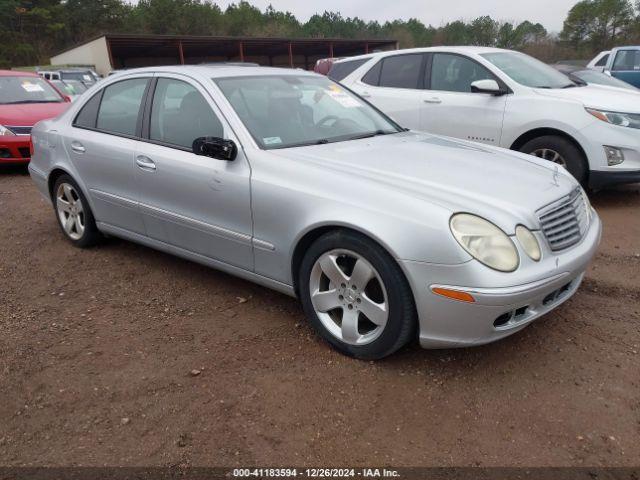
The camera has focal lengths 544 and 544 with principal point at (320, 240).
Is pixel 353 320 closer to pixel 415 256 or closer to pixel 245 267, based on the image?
pixel 415 256

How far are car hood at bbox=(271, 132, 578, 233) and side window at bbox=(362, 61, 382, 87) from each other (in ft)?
11.7

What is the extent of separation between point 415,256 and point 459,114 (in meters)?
4.09

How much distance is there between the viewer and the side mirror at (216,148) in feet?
10.3

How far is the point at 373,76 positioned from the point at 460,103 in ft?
4.60

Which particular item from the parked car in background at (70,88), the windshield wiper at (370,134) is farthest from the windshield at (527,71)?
the parked car in background at (70,88)

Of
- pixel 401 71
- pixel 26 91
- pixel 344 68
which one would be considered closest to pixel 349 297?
pixel 401 71

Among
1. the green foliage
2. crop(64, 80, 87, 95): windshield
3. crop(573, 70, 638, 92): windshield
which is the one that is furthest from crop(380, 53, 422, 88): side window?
the green foliage

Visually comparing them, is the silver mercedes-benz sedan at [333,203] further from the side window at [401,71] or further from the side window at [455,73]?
the side window at [401,71]

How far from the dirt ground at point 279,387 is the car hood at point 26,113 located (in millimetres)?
5207

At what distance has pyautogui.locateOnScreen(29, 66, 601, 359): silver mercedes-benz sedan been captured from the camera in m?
2.49

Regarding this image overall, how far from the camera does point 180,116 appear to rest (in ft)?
12.0

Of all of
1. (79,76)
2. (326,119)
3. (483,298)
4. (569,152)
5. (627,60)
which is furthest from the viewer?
(79,76)

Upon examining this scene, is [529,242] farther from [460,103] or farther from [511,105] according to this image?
[460,103]

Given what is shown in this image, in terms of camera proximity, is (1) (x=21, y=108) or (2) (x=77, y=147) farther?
(1) (x=21, y=108)
